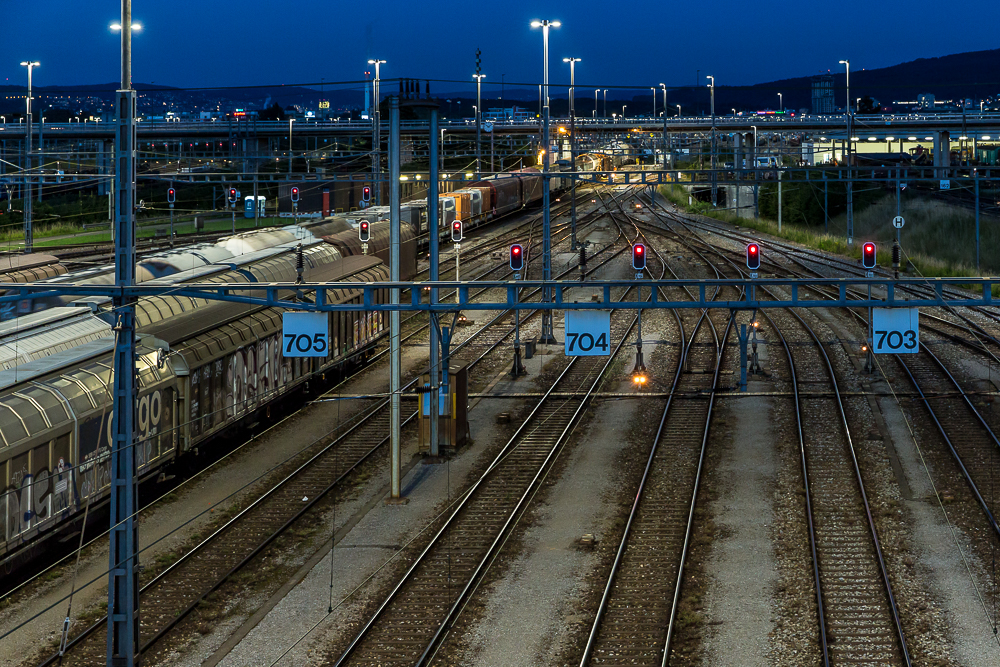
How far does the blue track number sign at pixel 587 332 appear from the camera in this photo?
19484mm

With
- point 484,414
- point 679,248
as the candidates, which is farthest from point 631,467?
point 679,248

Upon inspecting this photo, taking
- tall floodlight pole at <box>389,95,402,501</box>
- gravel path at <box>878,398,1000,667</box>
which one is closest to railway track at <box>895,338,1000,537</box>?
gravel path at <box>878,398,1000,667</box>

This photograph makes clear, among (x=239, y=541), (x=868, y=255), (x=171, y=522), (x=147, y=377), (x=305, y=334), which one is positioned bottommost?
(x=239, y=541)

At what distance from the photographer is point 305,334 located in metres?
17.9

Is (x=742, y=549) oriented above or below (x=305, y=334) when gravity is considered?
below

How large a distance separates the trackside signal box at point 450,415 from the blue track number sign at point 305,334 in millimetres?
6198

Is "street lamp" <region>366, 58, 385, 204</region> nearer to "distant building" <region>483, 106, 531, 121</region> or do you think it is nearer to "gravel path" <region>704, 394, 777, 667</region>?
"gravel path" <region>704, 394, 777, 667</region>

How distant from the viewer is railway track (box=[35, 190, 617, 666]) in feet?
52.0

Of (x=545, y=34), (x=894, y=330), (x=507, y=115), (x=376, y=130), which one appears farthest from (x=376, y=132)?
(x=507, y=115)

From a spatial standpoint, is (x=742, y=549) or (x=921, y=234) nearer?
(x=742, y=549)

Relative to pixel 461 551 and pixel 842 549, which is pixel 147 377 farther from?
pixel 842 549

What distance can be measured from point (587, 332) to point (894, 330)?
17.3ft

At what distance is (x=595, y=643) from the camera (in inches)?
612

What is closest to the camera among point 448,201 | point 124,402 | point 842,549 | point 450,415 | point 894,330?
point 124,402
